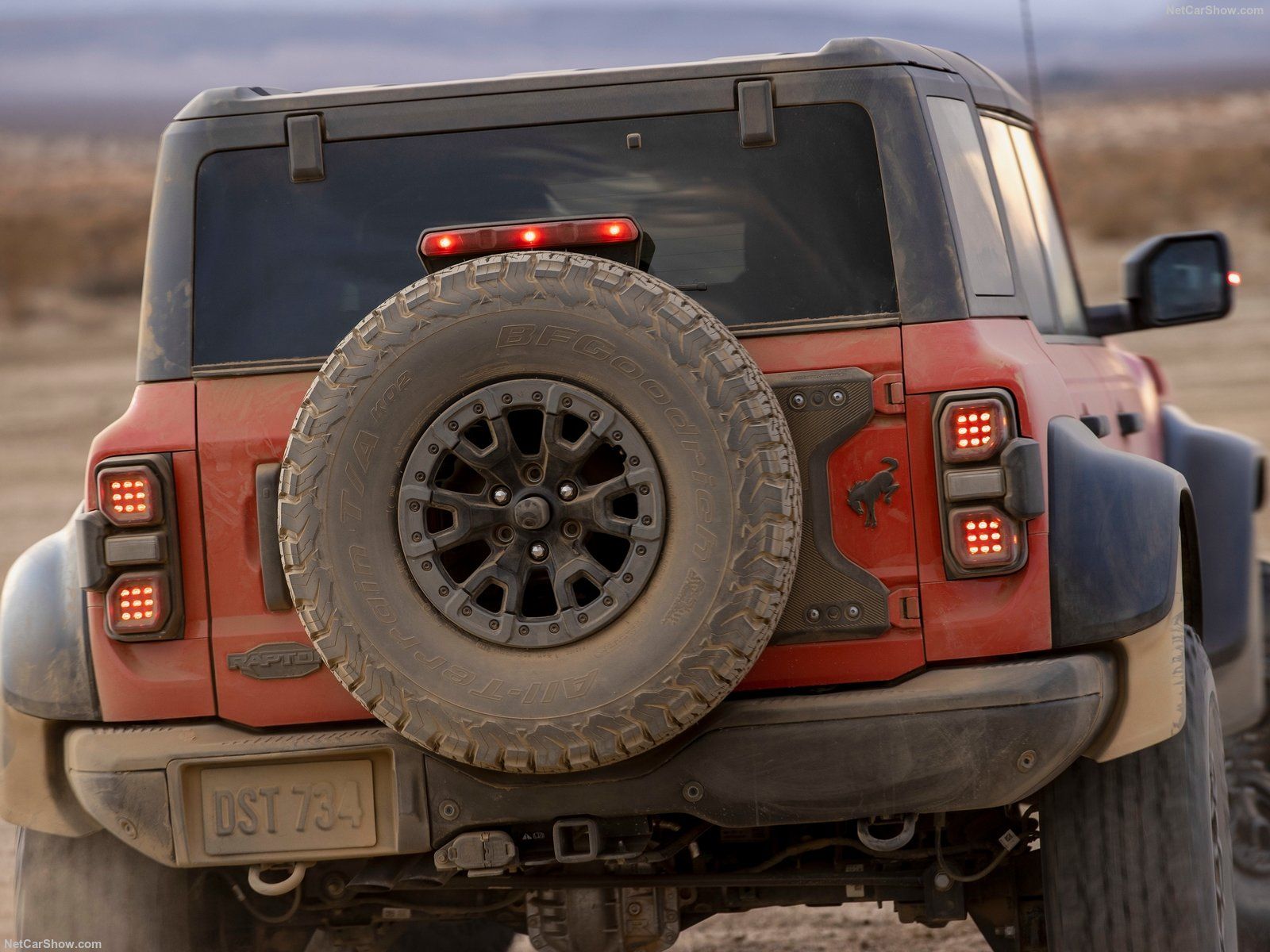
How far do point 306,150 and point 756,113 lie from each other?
2.99ft

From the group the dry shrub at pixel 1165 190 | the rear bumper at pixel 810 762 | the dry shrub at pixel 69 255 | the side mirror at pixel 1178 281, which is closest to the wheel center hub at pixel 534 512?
the rear bumper at pixel 810 762

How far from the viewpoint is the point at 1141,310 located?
5051mm

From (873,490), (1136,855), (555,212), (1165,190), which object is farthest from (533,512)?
(1165,190)

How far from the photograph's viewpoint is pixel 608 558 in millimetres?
3102

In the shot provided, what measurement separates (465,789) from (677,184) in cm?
124

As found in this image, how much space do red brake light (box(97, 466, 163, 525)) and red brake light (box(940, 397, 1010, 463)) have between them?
150 cm

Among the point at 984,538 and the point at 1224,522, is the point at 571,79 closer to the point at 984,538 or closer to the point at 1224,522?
the point at 984,538

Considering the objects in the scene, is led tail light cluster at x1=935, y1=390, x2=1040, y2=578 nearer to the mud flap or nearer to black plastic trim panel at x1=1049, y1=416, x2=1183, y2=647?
black plastic trim panel at x1=1049, y1=416, x2=1183, y2=647

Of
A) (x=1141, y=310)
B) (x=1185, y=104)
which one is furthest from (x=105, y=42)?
(x=1141, y=310)

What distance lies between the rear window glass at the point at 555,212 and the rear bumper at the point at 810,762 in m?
0.74

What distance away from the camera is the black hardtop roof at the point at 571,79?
131 inches

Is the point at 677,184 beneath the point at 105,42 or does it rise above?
beneath

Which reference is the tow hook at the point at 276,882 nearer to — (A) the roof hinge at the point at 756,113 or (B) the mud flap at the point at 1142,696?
(B) the mud flap at the point at 1142,696

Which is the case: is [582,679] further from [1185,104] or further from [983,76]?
[1185,104]
